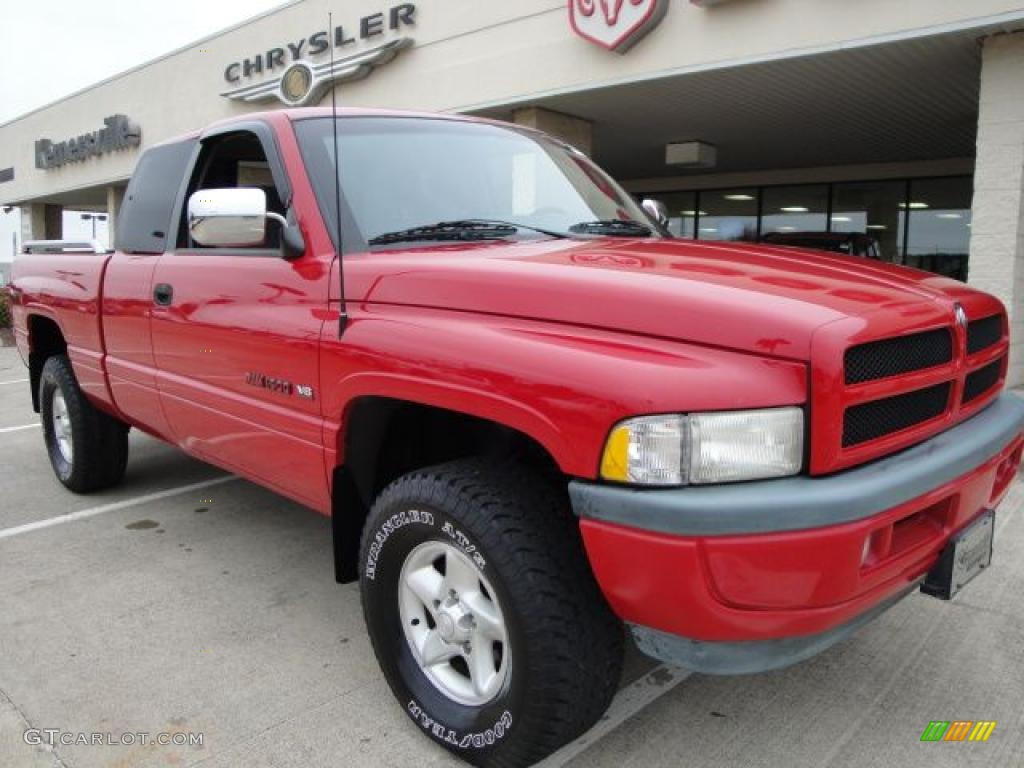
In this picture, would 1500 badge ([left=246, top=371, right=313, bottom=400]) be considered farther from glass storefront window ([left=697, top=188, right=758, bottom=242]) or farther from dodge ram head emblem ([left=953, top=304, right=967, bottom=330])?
glass storefront window ([left=697, top=188, right=758, bottom=242])

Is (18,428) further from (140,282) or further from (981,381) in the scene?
(981,381)

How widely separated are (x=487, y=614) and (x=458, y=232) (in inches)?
50.4

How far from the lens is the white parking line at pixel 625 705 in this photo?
2.31 m

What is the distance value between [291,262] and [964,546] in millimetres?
2205

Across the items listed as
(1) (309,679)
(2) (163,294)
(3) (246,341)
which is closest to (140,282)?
(2) (163,294)

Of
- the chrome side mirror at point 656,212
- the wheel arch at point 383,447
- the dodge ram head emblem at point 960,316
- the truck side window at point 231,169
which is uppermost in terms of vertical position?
the truck side window at point 231,169

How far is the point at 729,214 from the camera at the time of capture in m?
16.9

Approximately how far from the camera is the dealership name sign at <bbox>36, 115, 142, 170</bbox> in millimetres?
20297

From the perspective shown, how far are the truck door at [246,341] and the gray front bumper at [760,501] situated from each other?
1.23 metres

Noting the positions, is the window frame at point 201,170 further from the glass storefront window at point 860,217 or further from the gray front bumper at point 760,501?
the glass storefront window at point 860,217

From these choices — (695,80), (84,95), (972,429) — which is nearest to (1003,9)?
(695,80)

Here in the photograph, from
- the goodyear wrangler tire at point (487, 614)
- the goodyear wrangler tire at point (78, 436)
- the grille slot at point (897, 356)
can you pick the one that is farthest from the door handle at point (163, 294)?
the grille slot at point (897, 356)

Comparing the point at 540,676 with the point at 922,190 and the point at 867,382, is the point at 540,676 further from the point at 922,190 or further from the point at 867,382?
the point at 922,190

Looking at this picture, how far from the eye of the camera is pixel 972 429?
234cm
